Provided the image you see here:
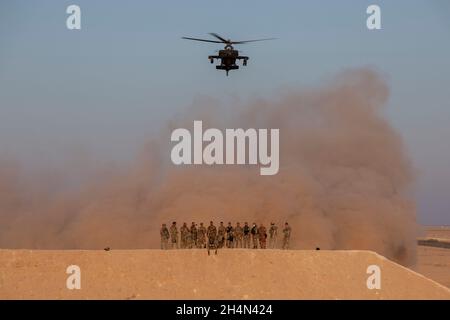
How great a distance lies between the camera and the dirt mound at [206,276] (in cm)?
3788

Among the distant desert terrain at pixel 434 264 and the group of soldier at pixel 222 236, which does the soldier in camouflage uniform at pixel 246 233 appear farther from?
the distant desert terrain at pixel 434 264

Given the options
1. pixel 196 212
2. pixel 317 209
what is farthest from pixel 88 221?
pixel 317 209

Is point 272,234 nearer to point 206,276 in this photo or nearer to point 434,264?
point 206,276

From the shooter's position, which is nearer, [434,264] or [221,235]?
[221,235]

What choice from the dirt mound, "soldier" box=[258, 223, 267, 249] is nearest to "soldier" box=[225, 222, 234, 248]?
"soldier" box=[258, 223, 267, 249]

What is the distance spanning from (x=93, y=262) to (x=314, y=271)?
8847mm

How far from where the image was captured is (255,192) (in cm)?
6206

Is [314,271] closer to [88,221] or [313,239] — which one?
[313,239]

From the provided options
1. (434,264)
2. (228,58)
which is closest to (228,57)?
(228,58)

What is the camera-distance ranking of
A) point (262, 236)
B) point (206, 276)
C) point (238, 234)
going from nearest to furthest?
point (206, 276)
point (262, 236)
point (238, 234)

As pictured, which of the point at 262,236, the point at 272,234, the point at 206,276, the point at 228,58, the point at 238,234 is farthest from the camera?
the point at 228,58

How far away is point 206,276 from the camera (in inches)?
1526

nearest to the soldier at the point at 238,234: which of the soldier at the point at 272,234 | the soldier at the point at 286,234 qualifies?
the soldier at the point at 272,234

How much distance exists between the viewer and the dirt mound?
124ft
